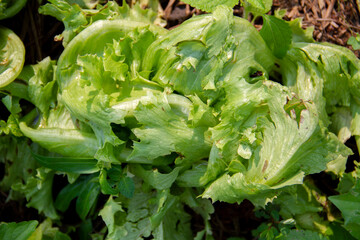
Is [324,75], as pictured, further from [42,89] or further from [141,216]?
[42,89]

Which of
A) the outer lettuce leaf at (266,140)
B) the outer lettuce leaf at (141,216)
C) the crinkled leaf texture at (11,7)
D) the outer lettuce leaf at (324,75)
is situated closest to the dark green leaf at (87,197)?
the outer lettuce leaf at (141,216)

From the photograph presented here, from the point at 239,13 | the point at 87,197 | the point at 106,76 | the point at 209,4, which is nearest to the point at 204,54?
the point at 209,4

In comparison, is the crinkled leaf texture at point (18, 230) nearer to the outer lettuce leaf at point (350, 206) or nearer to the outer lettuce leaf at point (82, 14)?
the outer lettuce leaf at point (82, 14)

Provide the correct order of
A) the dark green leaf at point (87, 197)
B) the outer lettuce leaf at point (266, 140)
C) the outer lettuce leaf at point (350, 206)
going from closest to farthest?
the outer lettuce leaf at point (266, 140) → the outer lettuce leaf at point (350, 206) → the dark green leaf at point (87, 197)

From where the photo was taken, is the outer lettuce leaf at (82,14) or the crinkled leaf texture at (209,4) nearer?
the crinkled leaf texture at (209,4)

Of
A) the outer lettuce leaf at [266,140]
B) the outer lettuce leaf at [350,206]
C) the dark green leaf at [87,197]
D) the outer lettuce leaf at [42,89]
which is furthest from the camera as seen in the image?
the dark green leaf at [87,197]

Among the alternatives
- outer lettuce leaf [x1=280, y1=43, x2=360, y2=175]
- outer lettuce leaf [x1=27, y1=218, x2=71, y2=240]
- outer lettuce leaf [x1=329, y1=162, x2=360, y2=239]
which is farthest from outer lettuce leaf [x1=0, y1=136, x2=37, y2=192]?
outer lettuce leaf [x1=329, y1=162, x2=360, y2=239]

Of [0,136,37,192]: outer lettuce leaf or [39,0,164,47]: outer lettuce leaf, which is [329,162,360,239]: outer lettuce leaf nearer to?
[39,0,164,47]: outer lettuce leaf

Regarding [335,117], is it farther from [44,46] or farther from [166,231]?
[44,46]

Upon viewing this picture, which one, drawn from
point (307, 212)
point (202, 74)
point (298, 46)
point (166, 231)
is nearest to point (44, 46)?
point (202, 74)
